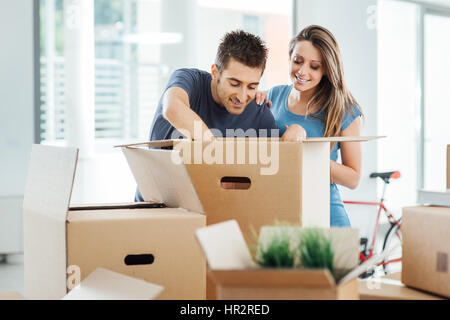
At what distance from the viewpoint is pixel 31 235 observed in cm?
117

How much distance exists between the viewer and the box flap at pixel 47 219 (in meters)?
1.00

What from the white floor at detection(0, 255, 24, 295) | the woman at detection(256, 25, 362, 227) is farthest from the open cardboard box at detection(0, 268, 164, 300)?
the white floor at detection(0, 255, 24, 295)

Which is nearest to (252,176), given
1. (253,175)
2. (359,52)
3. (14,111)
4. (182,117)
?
(253,175)

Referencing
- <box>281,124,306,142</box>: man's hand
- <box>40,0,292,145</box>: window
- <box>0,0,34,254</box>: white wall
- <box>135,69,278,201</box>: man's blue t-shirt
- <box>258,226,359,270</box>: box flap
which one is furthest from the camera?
<box>40,0,292,145</box>: window

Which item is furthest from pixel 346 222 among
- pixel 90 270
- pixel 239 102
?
pixel 90 270

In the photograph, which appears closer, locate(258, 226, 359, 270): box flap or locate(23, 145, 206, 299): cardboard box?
locate(258, 226, 359, 270): box flap

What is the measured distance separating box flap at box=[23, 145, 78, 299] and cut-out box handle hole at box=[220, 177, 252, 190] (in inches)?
15.2

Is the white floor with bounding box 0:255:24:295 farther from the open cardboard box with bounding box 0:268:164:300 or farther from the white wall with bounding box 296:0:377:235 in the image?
the white wall with bounding box 296:0:377:235

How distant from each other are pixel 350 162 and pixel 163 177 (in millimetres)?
873

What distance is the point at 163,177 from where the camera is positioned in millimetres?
1179

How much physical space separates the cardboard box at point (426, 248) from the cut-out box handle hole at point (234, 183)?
0.38 m

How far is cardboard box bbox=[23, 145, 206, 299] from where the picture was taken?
3.26ft

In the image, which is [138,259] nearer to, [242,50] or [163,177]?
[163,177]

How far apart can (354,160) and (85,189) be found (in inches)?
106
